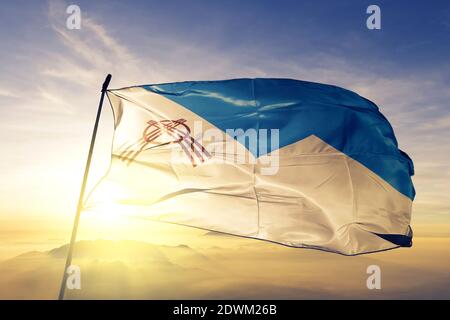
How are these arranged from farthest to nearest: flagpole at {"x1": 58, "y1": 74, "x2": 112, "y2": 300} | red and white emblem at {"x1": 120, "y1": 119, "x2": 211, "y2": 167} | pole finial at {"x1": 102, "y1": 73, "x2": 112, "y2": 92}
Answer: red and white emblem at {"x1": 120, "y1": 119, "x2": 211, "y2": 167}, pole finial at {"x1": 102, "y1": 73, "x2": 112, "y2": 92}, flagpole at {"x1": 58, "y1": 74, "x2": 112, "y2": 300}

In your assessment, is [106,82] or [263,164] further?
[263,164]

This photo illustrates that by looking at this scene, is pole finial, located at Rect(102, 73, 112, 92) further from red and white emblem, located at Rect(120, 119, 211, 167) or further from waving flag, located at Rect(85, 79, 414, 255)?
red and white emblem, located at Rect(120, 119, 211, 167)

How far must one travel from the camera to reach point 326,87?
12008 mm

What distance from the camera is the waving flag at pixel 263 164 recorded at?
1052 centimetres

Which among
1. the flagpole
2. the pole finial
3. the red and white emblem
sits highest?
the pole finial

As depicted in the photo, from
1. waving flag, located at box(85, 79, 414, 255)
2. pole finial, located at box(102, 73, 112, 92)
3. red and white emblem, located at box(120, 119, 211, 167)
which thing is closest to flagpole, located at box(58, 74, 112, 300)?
pole finial, located at box(102, 73, 112, 92)

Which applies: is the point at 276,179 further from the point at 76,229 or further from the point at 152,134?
the point at 76,229

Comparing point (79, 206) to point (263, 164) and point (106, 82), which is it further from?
point (263, 164)

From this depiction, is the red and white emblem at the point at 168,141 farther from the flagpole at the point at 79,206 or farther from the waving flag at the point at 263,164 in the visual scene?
the flagpole at the point at 79,206

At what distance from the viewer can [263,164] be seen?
36.1ft

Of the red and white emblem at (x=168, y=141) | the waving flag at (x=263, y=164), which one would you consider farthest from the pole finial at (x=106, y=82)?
Answer: the red and white emblem at (x=168, y=141)

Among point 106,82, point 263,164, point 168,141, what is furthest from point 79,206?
point 263,164

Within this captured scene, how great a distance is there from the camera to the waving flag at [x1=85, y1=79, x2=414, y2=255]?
34.5ft

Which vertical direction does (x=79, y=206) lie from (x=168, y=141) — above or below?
below
